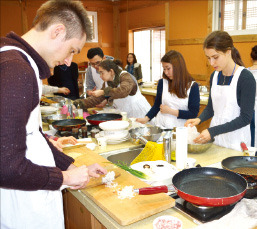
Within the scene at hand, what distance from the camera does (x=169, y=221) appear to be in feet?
3.47

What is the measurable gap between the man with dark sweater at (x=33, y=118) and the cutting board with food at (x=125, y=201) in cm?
12

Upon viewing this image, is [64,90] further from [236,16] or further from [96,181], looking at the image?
[236,16]

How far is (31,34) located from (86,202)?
813 millimetres

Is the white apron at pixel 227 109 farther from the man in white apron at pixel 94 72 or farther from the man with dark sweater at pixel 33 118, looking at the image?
the man in white apron at pixel 94 72

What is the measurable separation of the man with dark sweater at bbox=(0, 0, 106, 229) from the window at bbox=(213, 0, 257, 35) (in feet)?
18.2

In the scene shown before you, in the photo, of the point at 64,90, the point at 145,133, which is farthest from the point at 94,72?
the point at 145,133

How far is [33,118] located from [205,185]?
32.8 inches

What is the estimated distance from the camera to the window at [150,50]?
348 inches

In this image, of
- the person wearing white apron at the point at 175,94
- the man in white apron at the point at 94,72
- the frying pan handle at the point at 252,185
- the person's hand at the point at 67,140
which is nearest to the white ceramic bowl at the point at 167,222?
the frying pan handle at the point at 252,185

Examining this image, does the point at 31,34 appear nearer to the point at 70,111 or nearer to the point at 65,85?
the point at 70,111

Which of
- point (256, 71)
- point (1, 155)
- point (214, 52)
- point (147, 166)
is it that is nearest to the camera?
point (1, 155)

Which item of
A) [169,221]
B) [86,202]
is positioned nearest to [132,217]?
[169,221]

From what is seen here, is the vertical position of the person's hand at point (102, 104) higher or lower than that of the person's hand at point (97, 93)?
lower

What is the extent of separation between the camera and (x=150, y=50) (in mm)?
9219
